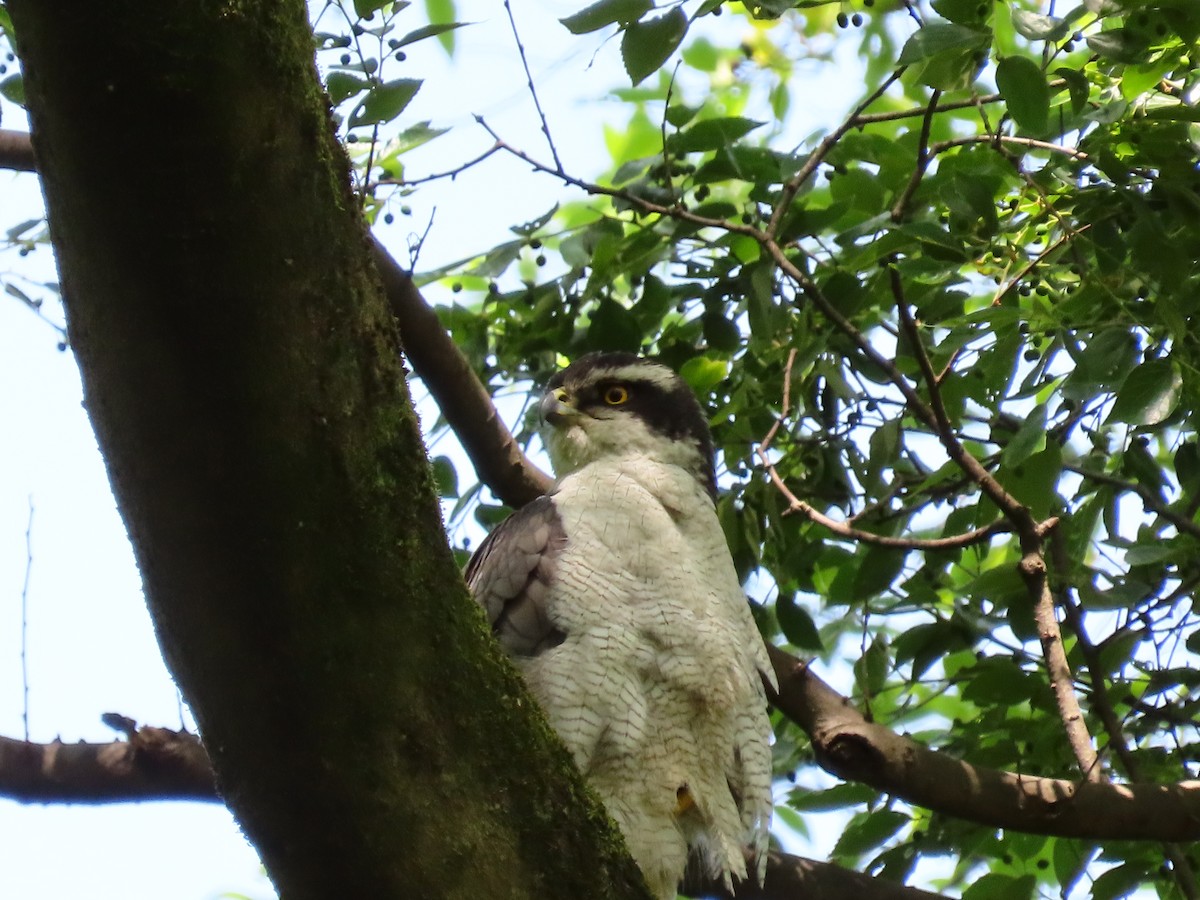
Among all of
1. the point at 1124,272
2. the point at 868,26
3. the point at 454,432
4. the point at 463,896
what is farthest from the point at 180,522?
the point at 868,26

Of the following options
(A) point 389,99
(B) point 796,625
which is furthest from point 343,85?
(B) point 796,625

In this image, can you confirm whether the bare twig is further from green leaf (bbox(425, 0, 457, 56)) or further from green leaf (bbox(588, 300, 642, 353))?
green leaf (bbox(425, 0, 457, 56))

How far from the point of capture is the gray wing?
12.7ft

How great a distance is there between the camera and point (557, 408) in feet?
15.8

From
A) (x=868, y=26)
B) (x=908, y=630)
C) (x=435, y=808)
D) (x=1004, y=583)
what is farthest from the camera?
(x=868, y=26)

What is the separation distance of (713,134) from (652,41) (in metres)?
0.74

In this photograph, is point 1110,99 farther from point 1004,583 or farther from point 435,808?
point 435,808

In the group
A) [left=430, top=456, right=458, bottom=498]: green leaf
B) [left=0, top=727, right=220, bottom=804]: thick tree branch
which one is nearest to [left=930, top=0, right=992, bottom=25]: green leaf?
[left=430, top=456, right=458, bottom=498]: green leaf

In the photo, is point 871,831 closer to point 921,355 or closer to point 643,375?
point 921,355

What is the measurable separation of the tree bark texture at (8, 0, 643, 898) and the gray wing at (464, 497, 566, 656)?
1219 mm

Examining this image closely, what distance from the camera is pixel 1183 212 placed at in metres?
3.53

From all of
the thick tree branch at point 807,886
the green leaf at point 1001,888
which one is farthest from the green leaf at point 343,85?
the green leaf at point 1001,888

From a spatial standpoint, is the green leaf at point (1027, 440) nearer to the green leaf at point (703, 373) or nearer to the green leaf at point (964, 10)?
the green leaf at point (964, 10)

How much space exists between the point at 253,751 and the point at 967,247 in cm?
234
